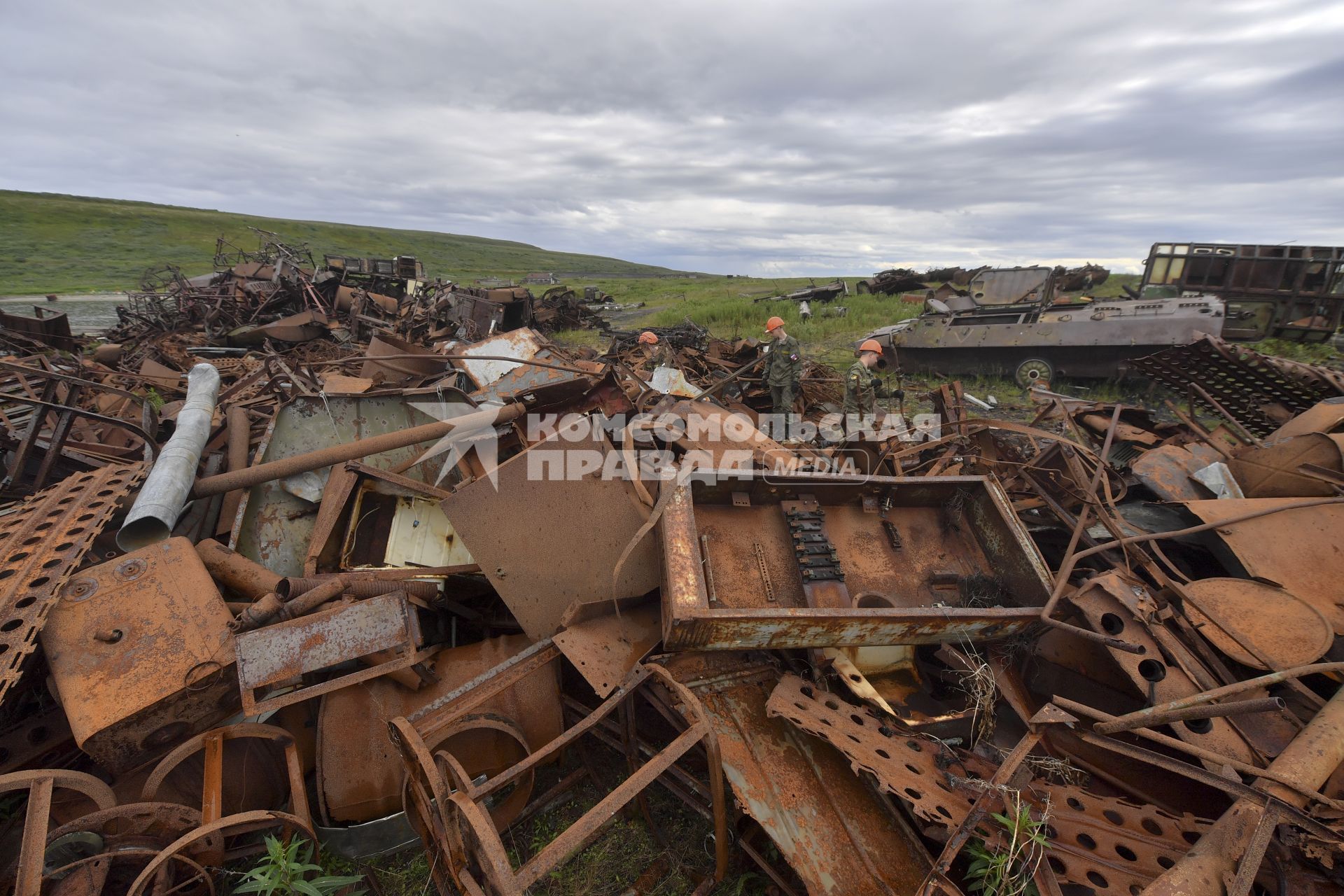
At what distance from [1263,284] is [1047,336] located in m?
6.70

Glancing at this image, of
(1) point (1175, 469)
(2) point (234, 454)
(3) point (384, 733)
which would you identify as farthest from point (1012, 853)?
(2) point (234, 454)

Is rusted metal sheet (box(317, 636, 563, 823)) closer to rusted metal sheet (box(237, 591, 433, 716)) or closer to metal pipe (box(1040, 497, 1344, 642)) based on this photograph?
rusted metal sheet (box(237, 591, 433, 716))

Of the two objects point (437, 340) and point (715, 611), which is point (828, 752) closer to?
point (715, 611)

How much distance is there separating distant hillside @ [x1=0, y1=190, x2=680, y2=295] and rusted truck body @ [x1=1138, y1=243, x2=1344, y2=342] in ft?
93.1

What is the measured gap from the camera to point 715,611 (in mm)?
2367

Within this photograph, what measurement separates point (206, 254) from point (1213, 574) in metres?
68.1

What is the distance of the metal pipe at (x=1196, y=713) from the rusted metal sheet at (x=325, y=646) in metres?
2.92

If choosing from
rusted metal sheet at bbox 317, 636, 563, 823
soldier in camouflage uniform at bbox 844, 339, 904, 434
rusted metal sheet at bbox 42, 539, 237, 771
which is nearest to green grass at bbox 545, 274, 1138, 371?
soldier in camouflage uniform at bbox 844, 339, 904, 434

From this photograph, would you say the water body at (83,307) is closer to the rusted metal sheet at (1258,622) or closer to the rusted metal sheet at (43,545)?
the rusted metal sheet at (43,545)

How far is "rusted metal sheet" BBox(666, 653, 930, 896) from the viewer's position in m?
2.02

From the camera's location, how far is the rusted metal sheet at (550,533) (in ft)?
9.66

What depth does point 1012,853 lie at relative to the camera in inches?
67.9

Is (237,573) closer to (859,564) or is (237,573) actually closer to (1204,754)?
(859,564)

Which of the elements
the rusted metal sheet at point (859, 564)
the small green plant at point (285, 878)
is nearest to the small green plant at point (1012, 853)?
the rusted metal sheet at point (859, 564)
